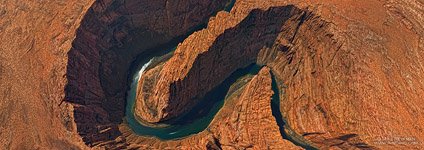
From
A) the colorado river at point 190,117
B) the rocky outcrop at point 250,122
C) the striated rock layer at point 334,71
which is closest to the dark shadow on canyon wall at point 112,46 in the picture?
the colorado river at point 190,117

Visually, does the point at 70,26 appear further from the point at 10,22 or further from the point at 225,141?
the point at 225,141

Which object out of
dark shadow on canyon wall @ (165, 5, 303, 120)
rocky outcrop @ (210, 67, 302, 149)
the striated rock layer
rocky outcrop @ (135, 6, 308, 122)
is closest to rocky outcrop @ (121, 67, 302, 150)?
rocky outcrop @ (210, 67, 302, 149)

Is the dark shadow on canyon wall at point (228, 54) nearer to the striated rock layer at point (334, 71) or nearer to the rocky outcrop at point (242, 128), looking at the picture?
the striated rock layer at point (334, 71)

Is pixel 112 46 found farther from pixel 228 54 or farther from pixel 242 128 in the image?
pixel 242 128

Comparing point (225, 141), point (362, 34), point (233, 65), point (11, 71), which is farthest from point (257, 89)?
point (11, 71)

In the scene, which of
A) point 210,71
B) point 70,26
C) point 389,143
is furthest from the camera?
point 210,71

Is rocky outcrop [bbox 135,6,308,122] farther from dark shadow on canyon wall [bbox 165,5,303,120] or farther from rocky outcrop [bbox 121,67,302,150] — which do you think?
rocky outcrop [bbox 121,67,302,150]
